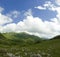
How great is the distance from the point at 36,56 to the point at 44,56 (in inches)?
187

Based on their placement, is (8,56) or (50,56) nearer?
(8,56)

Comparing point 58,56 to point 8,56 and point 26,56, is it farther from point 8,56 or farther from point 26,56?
point 8,56

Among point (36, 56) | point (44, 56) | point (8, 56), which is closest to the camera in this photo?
point (8, 56)

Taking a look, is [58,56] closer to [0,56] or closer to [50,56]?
[50,56]

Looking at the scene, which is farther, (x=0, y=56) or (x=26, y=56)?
(x=26, y=56)

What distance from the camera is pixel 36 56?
51875 millimetres

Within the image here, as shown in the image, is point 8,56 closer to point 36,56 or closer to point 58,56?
point 36,56

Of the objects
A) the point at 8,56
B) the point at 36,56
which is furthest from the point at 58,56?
the point at 8,56

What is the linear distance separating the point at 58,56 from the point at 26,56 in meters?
10.2

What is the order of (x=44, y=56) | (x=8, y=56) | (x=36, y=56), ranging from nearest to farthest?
(x=8, y=56)
(x=36, y=56)
(x=44, y=56)

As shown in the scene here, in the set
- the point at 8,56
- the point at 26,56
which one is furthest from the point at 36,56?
the point at 8,56

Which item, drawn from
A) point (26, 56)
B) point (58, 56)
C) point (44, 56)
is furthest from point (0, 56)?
point (58, 56)

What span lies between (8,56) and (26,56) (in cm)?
754

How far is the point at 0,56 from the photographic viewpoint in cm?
4784
